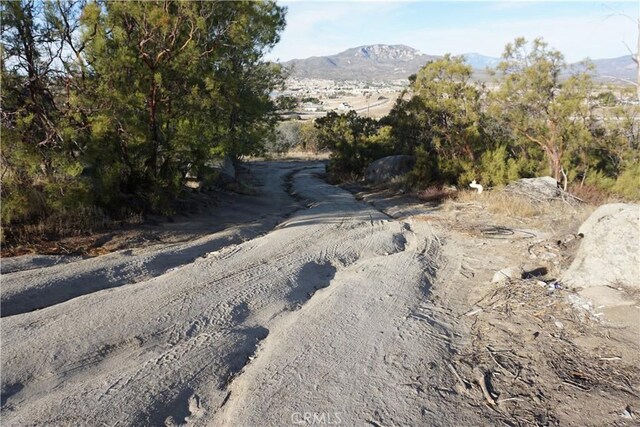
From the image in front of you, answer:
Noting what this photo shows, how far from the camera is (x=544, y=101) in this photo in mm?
15719

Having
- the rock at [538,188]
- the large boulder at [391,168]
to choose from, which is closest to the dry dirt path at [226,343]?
the rock at [538,188]

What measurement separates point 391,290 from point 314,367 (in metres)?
2.40

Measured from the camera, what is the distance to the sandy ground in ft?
12.6

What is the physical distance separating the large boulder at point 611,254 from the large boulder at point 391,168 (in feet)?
42.2

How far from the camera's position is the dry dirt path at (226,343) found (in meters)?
3.82

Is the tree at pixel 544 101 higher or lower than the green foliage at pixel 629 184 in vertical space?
higher

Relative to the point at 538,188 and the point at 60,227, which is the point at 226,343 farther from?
the point at 538,188

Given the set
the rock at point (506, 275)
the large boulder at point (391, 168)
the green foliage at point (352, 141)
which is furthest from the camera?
the green foliage at point (352, 141)

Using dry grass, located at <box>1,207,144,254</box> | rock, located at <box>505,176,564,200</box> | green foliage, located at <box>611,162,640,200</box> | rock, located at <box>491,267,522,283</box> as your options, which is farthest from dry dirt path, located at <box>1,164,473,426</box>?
green foliage, located at <box>611,162,640,200</box>

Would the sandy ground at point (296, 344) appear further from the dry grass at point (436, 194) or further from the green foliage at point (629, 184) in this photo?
the green foliage at point (629, 184)

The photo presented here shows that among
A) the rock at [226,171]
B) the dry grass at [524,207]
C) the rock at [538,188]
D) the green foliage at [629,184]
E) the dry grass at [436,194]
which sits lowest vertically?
the green foliage at [629,184]

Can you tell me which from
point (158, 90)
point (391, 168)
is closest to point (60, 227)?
point (158, 90)

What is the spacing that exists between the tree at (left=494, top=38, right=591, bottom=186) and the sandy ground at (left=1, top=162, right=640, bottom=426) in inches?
365

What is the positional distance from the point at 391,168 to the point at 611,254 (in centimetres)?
1394
